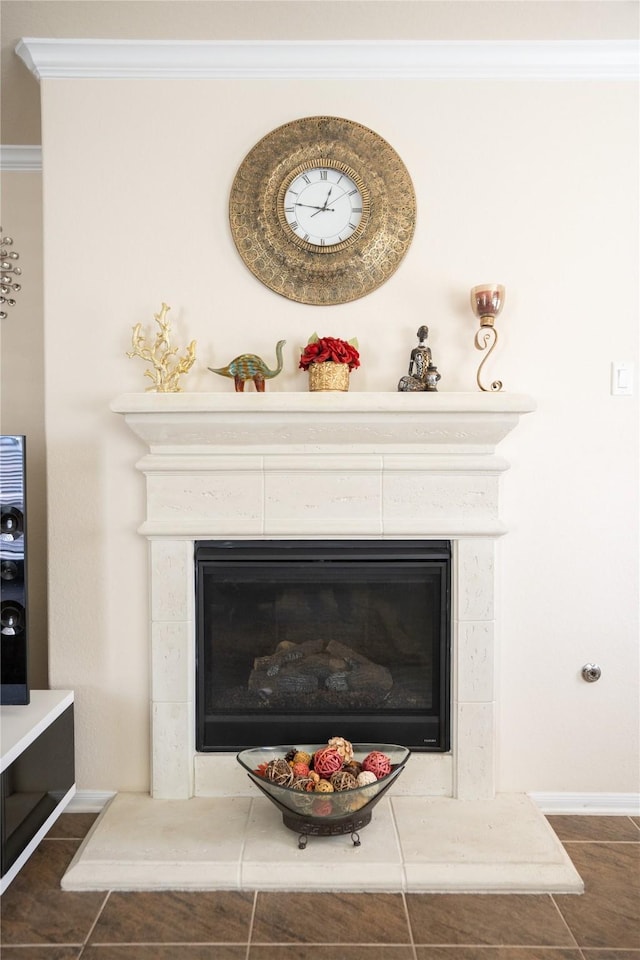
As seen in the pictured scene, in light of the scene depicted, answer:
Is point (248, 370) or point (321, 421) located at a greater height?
point (248, 370)

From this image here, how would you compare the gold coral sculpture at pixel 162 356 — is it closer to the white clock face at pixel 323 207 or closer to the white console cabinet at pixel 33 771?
the white clock face at pixel 323 207

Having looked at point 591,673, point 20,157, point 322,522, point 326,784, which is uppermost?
point 20,157

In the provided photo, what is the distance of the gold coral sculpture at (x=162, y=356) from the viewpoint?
81.0 inches

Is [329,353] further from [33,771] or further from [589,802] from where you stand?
[589,802]

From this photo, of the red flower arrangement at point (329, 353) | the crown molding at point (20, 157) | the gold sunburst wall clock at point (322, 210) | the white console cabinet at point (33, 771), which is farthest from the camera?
the crown molding at point (20, 157)

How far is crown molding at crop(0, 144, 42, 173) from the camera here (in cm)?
253

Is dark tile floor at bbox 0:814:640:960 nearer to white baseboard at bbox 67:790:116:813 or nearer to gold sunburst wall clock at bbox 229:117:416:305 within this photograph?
white baseboard at bbox 67:790:116:813

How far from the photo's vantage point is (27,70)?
2182mm

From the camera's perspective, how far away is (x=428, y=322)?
2.16 m

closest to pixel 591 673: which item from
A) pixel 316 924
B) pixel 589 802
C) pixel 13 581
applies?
pixel 589 802

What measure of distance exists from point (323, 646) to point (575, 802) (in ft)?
3.27

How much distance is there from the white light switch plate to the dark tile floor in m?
1.46

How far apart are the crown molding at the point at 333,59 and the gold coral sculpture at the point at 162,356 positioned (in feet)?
2.57

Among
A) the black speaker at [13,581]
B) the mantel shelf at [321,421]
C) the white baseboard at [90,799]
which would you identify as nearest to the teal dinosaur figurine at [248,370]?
the mantel shelf at [321,421]
